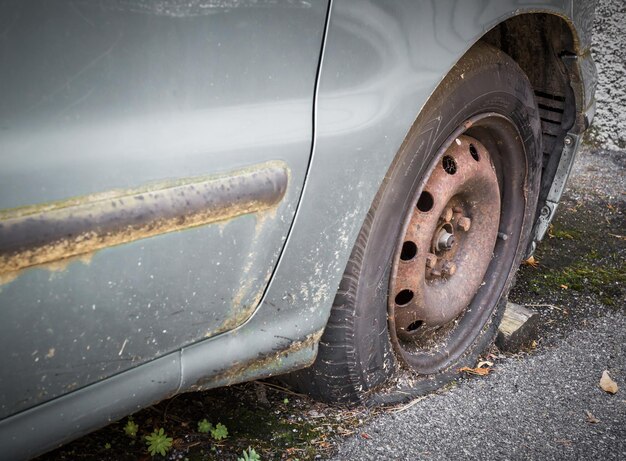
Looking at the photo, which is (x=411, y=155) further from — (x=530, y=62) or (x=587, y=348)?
(x=587, y=348)

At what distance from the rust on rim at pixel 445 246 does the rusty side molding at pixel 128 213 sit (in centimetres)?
61

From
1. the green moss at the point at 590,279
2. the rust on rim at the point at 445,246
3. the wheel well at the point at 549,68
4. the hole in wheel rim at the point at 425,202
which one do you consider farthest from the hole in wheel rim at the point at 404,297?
the green moss at the point at 590,279

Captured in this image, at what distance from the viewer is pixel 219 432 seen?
1.73m

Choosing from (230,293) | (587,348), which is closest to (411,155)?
(230,293)

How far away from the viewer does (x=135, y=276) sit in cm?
116

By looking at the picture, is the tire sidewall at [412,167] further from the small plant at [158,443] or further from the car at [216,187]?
the small plant at [158,443]

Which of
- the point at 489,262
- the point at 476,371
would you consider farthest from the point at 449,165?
the point at 476,371

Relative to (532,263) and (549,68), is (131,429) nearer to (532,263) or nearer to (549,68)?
(549,68)

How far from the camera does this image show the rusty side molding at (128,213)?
1.00 meters

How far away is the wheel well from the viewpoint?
2129 mm

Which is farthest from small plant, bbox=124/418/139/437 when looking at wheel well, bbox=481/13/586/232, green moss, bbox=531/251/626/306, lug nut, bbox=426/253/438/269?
green moss, bbox=531/251/626/306

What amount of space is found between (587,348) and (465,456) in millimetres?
852

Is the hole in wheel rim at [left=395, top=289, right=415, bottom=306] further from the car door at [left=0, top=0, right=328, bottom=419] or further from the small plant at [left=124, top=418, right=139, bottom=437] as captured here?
the small plant at [left=124, top=418, right=139, bottom=437]

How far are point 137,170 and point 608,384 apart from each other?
1.79 meters
